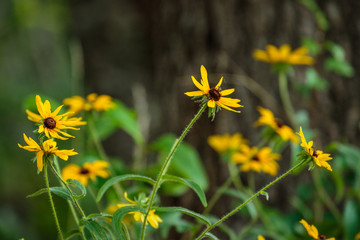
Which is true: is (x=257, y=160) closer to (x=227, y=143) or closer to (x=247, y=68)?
(x=227, y=143)

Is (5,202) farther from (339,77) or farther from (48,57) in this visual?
(339,77)

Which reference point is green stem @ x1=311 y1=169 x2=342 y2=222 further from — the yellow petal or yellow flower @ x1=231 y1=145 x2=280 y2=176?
the yellow petal

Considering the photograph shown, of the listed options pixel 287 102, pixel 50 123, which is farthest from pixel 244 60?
pixel 50 123

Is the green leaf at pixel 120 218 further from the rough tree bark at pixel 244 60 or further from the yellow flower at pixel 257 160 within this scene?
the rough tree bark at pixel 244 60

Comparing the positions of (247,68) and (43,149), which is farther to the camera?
(247,68)

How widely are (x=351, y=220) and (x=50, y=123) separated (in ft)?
2.46

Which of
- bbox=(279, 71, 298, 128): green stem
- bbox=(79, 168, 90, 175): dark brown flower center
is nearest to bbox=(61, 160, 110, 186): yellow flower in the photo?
bbox=(79, 168, 90, 175): dark brown flower center

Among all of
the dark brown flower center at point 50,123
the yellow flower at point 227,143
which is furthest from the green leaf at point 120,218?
the yellow flower at point 227,143

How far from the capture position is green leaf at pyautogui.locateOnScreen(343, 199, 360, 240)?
944mm

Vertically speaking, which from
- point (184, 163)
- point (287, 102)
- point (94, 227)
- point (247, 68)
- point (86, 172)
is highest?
point (247, 68)

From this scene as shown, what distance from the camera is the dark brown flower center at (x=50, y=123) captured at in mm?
548

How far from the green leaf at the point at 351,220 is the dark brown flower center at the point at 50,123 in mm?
718

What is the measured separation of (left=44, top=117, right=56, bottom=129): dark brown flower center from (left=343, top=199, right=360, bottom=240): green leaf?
0.72 metres

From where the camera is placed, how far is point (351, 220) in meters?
0.97
